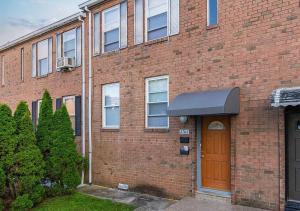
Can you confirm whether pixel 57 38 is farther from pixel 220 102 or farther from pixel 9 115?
pixel 220 102

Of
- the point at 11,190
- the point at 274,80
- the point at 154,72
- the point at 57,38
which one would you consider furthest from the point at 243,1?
the point at 57,38

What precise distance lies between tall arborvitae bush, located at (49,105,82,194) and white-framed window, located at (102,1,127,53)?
298cm

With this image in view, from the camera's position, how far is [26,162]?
9172 millimetres

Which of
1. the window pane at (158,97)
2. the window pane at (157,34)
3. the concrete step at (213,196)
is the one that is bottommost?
the concrete step at (213,196)

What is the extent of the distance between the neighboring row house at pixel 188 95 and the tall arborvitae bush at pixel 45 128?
199cm

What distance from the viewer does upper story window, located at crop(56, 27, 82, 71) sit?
43.9ft

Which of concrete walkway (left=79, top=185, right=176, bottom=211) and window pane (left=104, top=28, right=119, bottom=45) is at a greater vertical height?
window pane (left=104, top=28, right=119, bottom=45)

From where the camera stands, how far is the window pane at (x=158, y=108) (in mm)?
10055

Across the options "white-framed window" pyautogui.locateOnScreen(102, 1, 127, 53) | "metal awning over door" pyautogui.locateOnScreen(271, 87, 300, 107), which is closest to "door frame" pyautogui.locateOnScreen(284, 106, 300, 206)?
"metal awning over door" pyautogui.locateOnScreen(271, 87, 300, 107)

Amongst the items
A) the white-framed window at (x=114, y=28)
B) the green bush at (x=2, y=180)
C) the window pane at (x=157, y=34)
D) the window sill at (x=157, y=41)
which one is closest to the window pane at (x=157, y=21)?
the window pane at (x=157, y=34)

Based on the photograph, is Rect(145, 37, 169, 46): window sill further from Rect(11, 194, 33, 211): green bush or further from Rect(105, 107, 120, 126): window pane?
Rect(11, 194, 33, 211): green bush

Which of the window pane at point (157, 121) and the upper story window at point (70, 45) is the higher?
the upper story window at point (70, 45)

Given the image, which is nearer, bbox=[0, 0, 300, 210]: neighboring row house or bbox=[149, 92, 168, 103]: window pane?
bbox=[0, 0, 300, 210]: neighboring row house

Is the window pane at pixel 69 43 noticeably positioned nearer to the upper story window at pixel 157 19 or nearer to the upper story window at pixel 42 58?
the upper story window at pixel 42 58
